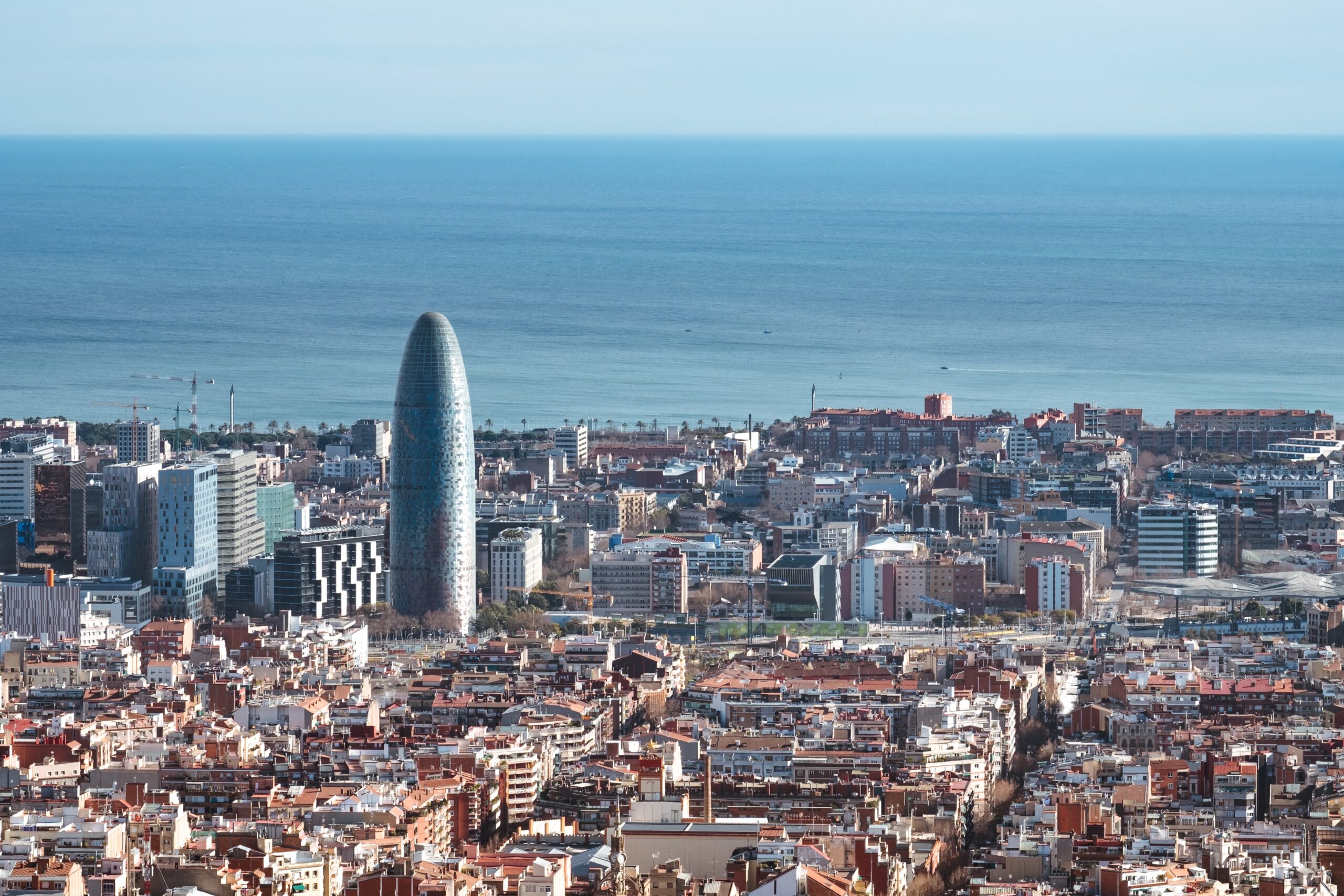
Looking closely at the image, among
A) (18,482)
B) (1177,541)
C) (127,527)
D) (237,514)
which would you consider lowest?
(1177,541)

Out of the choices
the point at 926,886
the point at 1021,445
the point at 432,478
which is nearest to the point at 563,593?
the point at 432,478

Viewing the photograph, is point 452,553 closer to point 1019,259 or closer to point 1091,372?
point 1091,372

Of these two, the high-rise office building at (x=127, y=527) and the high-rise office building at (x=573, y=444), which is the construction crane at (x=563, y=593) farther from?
the high-rise office building at (x=573, y=444)

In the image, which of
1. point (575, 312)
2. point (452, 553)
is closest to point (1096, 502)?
point (452, 553)

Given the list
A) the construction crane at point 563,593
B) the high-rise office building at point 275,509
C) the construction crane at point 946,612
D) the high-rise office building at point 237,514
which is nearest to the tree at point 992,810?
the construction crane at point 946,612

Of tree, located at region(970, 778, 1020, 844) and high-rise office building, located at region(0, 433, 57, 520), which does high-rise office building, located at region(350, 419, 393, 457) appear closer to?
high-rise office building, located at region(0, 433, 57, 520)

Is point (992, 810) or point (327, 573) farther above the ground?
point (327, 573)

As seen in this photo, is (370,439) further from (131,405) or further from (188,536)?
(188,536)
